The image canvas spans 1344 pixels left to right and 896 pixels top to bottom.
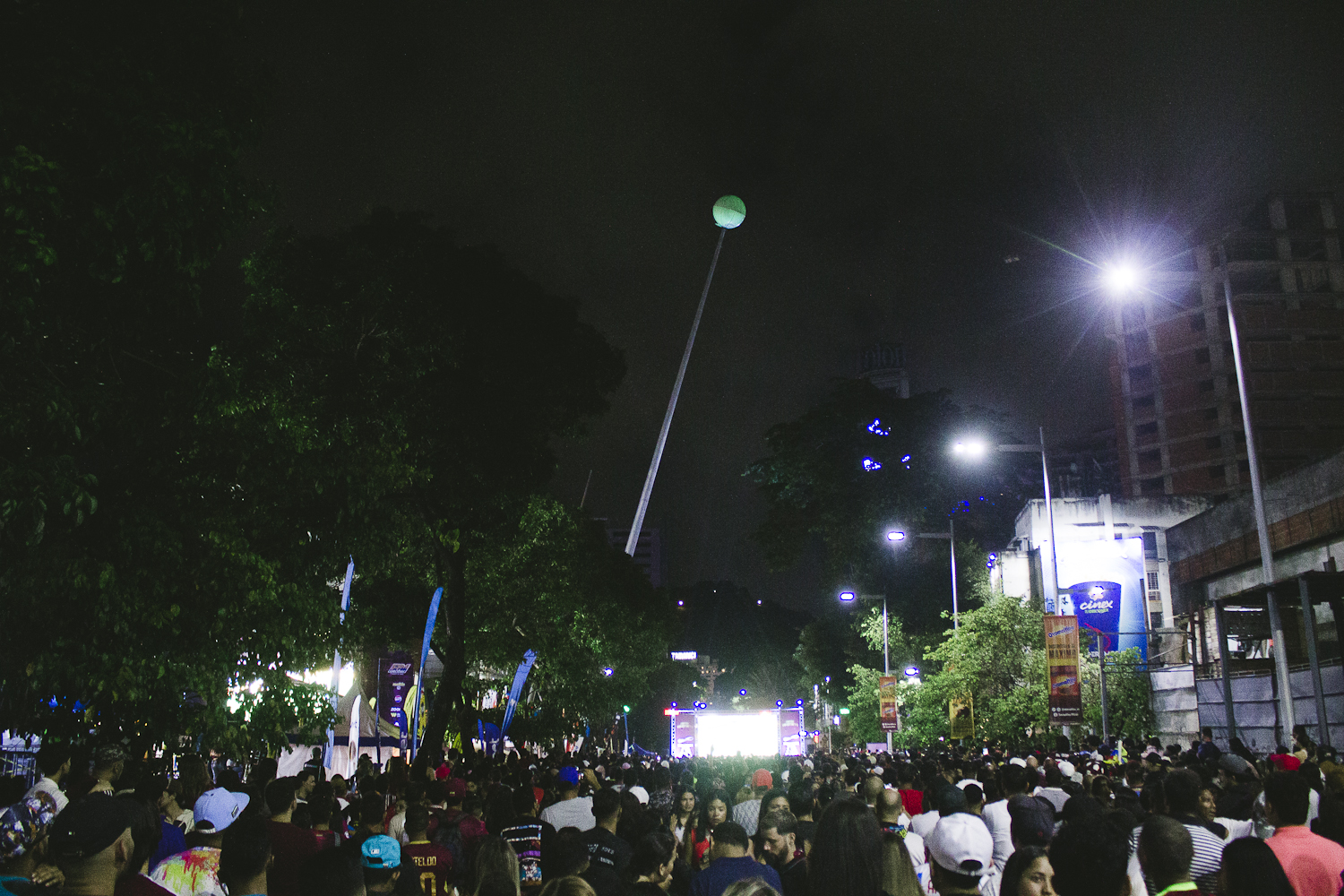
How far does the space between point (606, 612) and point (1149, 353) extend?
6202cm

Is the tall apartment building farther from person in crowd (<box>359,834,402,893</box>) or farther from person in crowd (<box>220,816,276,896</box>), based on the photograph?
person in crowd (<box>220,816,276,896</box>)

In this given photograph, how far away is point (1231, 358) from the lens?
7606 centimetres

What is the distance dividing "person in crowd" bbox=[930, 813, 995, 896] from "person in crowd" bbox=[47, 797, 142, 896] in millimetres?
3770

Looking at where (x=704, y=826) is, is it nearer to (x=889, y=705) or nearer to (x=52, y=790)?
(x=52, y=790)

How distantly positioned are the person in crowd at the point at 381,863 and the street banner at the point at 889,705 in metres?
32.8

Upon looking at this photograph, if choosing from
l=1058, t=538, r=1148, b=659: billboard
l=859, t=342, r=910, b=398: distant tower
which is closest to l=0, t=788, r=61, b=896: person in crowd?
l=1058, t=538, r=1148, b=659: billboard

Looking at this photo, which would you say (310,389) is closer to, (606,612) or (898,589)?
(606,612)

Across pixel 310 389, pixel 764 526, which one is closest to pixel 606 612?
pixel 764 526

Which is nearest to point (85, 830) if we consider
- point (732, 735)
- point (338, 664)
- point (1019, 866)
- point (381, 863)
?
point (381, 863)

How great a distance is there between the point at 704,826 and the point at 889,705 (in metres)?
30.5

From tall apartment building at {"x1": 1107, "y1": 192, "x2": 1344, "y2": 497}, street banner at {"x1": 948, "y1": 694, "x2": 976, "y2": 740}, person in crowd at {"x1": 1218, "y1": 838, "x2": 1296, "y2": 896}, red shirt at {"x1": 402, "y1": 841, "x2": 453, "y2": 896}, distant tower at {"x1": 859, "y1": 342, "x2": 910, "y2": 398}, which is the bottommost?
red shirt at {"x1": 402, "y1": 841, "x2": 453, "y2": 896}

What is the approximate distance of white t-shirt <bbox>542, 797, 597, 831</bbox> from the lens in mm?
9312

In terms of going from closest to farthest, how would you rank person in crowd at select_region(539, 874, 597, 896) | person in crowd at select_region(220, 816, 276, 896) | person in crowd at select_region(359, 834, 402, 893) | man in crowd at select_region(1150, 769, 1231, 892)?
person in crowd at select_region(539, 874, 597, 896) → person in crowd at select_region(220, 816, 276, 896) → man in crowd at select_region(1150, 769, 1231, 892) → person in crowd at select_region(359, 834, 402, 893)

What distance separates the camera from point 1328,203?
243ft
